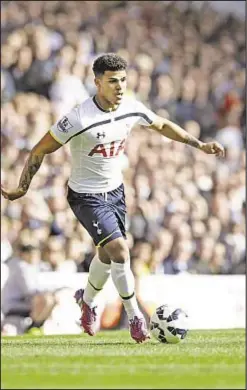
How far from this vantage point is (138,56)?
18094 millimetres

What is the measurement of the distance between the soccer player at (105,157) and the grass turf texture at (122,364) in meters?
0.65

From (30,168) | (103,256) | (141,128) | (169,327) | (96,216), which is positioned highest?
(141,128)

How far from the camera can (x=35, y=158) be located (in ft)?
31.6

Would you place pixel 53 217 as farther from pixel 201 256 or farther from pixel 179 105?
pixel 179 105

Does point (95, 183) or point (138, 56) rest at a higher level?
point (138, 56)

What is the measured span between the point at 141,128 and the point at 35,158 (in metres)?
7.92

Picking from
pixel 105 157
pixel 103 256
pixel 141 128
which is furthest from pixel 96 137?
pixel 141 128

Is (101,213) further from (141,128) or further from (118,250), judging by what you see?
(141,128)

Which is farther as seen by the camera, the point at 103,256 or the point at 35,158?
the point at 103,256

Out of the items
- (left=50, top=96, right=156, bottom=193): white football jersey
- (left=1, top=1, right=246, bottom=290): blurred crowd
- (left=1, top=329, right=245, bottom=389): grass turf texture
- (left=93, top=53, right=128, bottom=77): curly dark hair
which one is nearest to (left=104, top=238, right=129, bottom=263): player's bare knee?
(left=50, top=96, right=156, bottom=193): white football jersey

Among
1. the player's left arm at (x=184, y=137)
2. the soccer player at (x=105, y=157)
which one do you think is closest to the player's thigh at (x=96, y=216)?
the soccer player at (x=105, y=157)

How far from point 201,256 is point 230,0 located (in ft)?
21.6

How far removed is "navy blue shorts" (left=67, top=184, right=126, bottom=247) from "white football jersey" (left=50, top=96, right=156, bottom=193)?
0.07 m

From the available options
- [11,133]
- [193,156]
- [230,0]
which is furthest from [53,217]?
[230,0]
